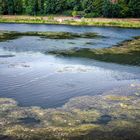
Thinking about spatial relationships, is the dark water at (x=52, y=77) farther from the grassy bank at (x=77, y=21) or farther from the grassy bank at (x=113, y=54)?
the grassy bank at (x=77, y=21)

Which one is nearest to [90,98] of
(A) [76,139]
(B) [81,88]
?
(B) [81,88]

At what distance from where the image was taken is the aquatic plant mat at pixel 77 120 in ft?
59.0

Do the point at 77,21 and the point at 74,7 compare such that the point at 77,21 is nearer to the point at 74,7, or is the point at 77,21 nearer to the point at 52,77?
the point at 74,7

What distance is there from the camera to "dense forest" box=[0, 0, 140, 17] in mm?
115000

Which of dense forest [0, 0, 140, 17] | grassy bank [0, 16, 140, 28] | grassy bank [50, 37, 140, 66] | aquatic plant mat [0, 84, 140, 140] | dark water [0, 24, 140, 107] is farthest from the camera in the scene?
dense forest [0, 0, 140, 17]

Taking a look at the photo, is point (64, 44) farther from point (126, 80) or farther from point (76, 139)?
point (76, 139)

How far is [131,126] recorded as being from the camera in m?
19.3

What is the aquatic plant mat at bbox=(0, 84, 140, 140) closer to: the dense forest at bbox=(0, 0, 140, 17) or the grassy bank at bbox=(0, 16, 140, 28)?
the grassy bank at bbox=(0, 16, 140, 28)

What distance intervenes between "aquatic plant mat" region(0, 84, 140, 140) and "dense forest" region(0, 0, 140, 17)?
304 ft

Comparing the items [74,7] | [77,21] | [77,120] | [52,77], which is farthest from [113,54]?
[74,7]

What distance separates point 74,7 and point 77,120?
107 meters

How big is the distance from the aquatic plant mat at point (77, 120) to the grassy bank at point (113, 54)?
50.9ft

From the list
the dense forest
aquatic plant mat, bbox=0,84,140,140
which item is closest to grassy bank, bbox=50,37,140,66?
aquatic plant mat, bbox=0,84,140,140

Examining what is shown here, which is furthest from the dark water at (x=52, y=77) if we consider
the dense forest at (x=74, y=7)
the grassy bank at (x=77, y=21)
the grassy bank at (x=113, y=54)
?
the dense forest at (x=74, y=7)
